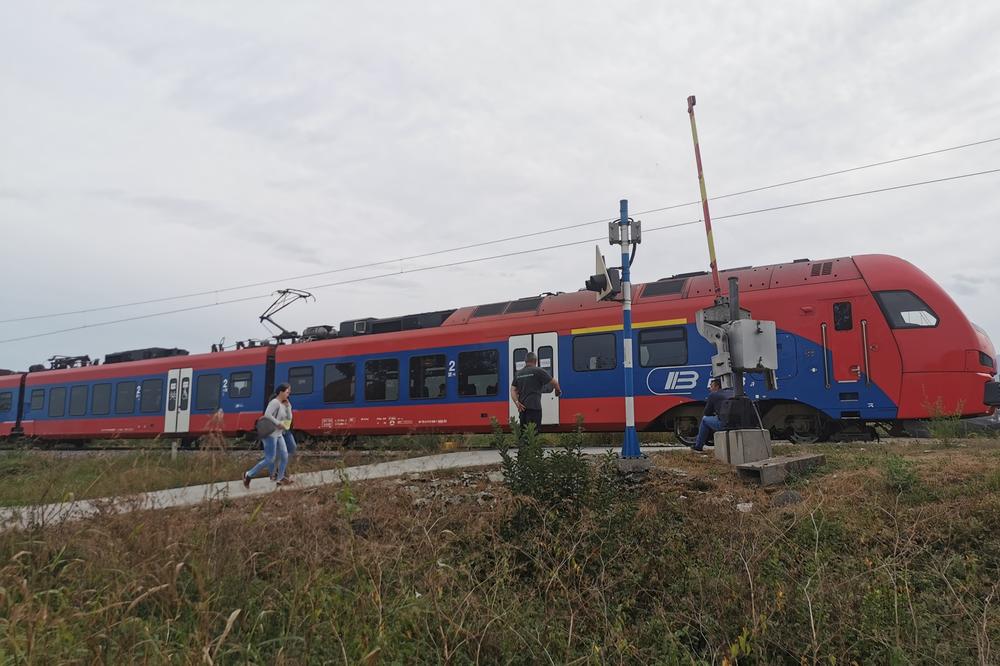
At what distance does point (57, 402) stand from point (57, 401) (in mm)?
39

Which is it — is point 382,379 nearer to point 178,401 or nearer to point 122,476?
point 178,401

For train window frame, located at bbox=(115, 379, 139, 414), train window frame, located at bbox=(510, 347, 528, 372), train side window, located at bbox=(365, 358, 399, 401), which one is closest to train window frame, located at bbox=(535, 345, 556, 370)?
train window frame, located at bbox=(510, 347, 528, 372)

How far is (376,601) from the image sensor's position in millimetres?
3381

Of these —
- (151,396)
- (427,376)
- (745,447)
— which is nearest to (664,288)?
(745,447)

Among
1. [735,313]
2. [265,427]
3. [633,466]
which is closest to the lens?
[633,466]

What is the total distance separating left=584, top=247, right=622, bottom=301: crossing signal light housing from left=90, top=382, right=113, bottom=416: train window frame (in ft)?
62.4

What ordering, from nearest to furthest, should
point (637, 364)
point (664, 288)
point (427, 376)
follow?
point (637, 364) < point (664, 288) < point (427, 376)

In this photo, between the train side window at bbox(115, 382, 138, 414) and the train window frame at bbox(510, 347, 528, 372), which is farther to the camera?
the train side window at bbox(115, 382, 138, 414)

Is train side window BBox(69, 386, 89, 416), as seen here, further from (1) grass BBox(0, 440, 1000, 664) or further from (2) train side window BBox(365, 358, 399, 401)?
(1) grass BBox(0, 440, 1000, 664)

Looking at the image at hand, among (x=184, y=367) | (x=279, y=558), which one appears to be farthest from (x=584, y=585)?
(x=184, y=367)

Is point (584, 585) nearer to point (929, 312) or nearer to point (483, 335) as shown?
point (929, 312)

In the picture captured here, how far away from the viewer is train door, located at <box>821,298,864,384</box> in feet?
32.8

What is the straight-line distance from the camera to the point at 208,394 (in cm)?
1848

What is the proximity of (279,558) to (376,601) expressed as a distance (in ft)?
3.47
